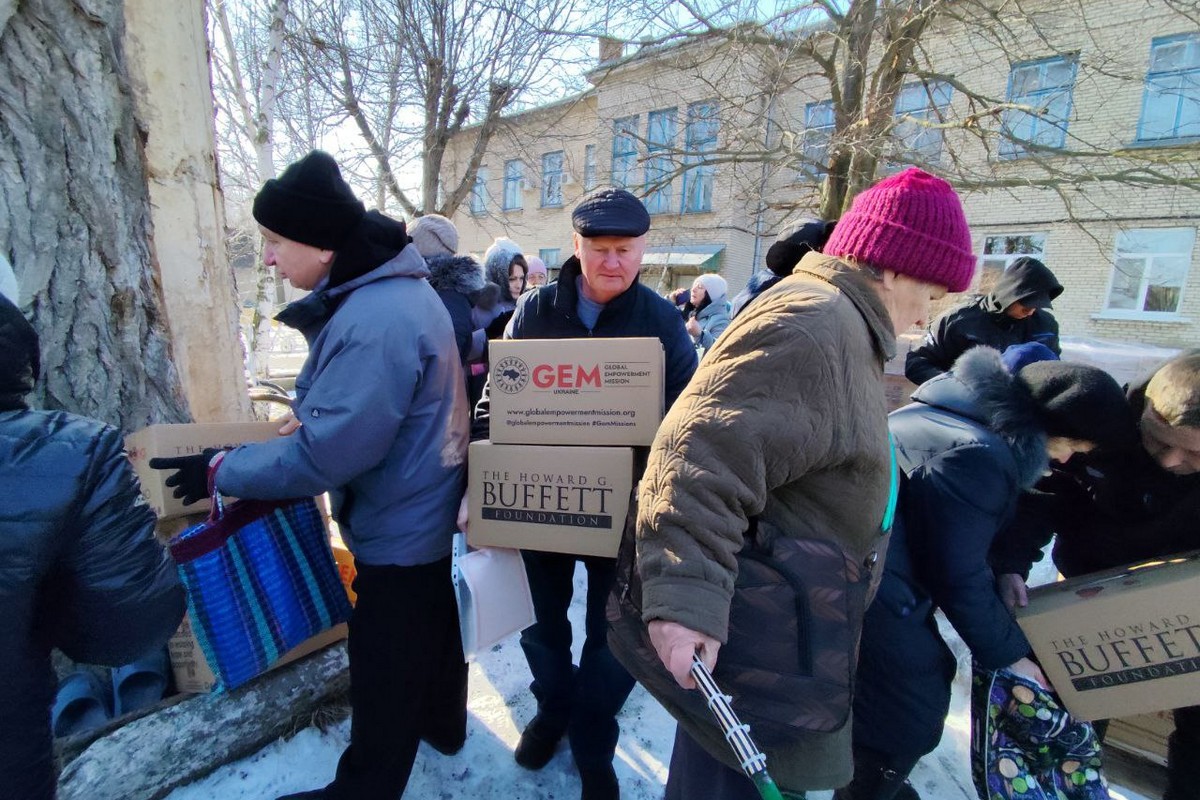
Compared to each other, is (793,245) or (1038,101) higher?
(1038,101)

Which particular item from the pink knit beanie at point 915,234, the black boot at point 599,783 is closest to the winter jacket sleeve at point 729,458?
the pink knit beanie at point 915,234

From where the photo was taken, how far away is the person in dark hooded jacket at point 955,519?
1.50m

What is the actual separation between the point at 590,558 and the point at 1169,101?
54.0 feet

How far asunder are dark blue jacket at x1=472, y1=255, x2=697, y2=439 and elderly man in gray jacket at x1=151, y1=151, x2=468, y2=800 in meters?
0.36

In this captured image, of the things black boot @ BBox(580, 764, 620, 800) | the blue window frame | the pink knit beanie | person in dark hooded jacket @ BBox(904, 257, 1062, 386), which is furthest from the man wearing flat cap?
the blue window frame

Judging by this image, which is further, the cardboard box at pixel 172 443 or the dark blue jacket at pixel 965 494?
the cardboard box at pixel 172 443

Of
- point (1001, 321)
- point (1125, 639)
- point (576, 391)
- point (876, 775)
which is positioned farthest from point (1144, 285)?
point (576, 391)

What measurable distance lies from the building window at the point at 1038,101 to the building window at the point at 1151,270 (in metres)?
2.77

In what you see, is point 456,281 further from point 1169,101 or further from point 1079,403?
point 1169,101

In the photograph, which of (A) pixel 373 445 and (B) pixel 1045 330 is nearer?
(A) pixel 373 445

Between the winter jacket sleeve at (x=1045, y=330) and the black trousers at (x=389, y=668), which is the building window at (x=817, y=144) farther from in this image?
the black trousers at (x=389, y=668)

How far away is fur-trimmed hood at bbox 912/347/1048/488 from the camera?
150 centimetres

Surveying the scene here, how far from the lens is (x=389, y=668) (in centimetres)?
161

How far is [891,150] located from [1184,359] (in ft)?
21.9
